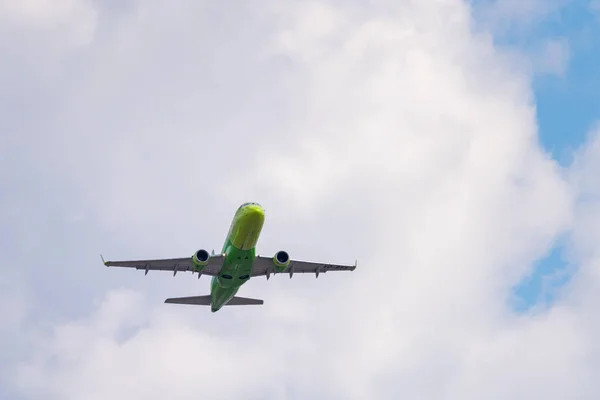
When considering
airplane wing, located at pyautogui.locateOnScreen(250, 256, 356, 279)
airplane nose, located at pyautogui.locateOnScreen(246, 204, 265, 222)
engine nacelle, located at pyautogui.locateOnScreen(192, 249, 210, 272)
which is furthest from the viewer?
airplane wing, located at pyautogui.locateOnScreen(250, 256, 356, 279)

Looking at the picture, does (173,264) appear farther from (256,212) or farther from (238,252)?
(256,212)

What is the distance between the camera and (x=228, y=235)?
283 feet

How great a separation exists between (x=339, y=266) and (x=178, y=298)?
572 inches

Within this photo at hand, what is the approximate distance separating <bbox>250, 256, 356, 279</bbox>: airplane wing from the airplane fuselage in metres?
1.45

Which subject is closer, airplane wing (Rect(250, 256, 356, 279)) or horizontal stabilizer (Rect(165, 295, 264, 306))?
airplane wing (Rect(250, 256, 356, 279))

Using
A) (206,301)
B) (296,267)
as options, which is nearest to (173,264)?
(206,301)

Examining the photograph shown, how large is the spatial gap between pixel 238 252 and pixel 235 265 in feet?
6.76

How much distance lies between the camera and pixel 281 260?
88.4 metres

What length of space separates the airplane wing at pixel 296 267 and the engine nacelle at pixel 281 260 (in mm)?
611

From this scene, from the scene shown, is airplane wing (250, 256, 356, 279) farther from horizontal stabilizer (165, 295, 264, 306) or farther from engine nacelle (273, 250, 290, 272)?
horizontal stabilizer (165, 295, 264, 306)

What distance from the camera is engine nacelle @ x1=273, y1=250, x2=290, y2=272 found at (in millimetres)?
88375

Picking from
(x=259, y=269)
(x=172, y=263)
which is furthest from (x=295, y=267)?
(x=172, y=263)

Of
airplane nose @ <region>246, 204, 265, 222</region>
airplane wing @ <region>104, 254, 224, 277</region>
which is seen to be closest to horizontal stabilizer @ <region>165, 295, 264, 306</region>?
airplane wing @ <region>104, 254, 224, 277</region>

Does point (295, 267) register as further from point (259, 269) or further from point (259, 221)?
point (259, 221)
